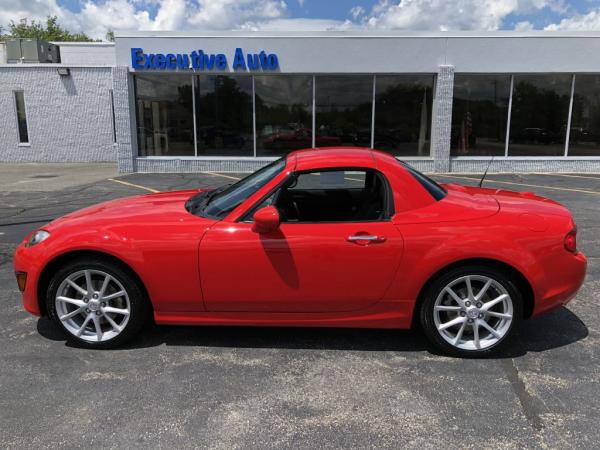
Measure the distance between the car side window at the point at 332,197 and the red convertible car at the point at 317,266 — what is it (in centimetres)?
3

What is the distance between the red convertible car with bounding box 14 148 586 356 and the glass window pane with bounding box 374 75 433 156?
1205 centimetres

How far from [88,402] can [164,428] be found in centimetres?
59

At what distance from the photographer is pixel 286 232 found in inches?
132

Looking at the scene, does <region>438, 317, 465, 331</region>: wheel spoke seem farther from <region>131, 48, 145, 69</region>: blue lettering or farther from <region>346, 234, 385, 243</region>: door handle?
<region>131, 48, 145, 69</region>: blue lettering

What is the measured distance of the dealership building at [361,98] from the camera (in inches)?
566

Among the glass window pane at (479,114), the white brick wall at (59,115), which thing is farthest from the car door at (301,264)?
the white brick wall at (59,115)

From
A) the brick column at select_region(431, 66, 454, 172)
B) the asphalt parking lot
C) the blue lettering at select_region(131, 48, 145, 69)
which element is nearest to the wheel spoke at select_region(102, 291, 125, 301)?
the asphalt parking lot

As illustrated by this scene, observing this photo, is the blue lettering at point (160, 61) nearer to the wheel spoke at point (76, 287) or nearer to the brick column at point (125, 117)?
the brick column at point (125, 117)

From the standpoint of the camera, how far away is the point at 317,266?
3.34 metres

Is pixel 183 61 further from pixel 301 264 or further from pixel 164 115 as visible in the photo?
pixel 301 264

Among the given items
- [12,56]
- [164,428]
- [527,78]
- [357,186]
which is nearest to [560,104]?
[527,78]

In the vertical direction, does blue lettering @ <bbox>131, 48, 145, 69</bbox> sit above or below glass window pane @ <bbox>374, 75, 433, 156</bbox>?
above

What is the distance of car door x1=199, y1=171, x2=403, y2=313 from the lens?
131 inches

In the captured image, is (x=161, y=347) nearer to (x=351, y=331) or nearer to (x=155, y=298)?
(x=155, y=298)
